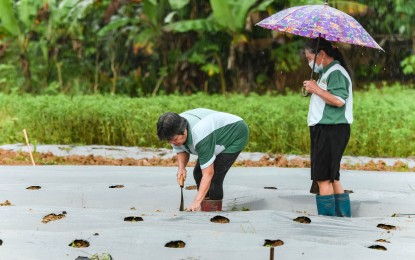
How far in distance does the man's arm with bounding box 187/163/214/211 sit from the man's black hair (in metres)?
0.36

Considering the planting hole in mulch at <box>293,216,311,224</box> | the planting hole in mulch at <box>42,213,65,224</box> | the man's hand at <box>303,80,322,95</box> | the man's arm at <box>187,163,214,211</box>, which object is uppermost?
the man's hand at <box>303,80,322,95</box>

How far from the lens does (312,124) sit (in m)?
5.29

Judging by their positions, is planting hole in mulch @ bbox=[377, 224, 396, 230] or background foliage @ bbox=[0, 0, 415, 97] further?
background foliage @ bbox=[0, 0, 415, 97]

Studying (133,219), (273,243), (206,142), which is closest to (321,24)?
(206,142)

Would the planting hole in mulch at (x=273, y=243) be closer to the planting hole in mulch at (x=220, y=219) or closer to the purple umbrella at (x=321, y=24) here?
the planting hole in mulch at (x=220, y=219)

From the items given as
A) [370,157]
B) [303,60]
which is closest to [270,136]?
[370,157]

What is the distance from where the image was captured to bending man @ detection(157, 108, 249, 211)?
492cm

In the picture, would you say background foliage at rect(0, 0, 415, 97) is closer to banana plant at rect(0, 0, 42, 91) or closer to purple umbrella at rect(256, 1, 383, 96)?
banana plant at rect(0, 0, 42, 91)

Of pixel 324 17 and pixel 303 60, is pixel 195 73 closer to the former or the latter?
pixel 303 60

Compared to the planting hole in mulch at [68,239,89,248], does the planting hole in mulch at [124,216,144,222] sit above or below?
below

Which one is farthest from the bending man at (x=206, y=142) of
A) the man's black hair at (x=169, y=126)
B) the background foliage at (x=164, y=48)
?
the background foliage at (x=164, y=48)

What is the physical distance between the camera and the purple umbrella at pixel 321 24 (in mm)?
5234

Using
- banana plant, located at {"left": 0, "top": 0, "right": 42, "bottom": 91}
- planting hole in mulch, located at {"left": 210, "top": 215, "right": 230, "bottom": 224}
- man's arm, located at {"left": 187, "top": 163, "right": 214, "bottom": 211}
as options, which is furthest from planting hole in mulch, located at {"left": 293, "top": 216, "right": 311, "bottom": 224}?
banana plant, located at {"left": 0, "top": 0, "right": 42, "bottom": 91}

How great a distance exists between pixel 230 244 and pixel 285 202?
1.78 metres
